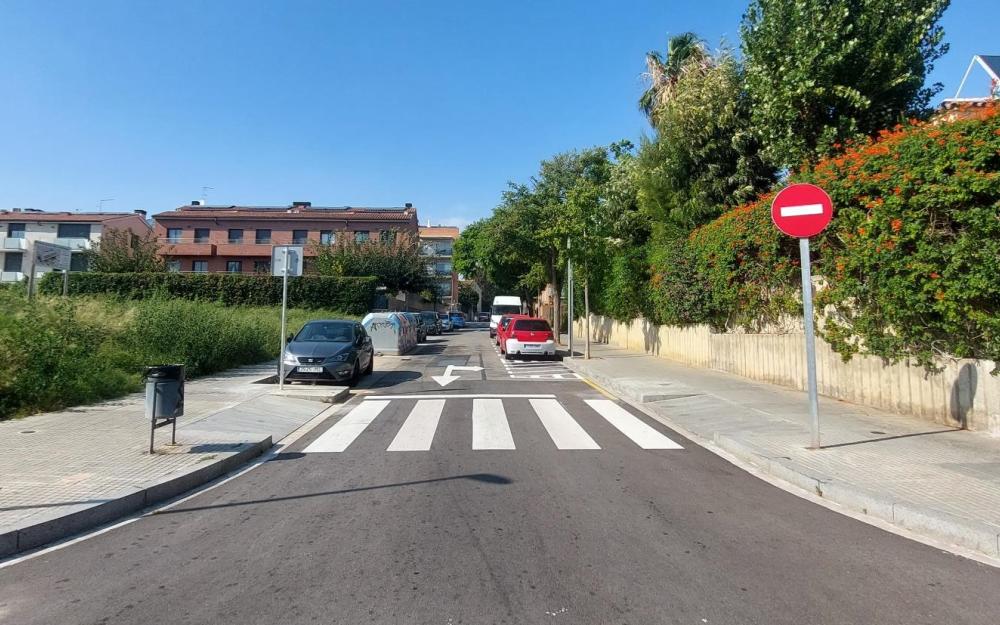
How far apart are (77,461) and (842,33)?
57.8 feet

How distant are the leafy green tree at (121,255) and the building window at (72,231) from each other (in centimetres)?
1290

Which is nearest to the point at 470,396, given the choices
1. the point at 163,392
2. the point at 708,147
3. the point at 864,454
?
the point at 163,392

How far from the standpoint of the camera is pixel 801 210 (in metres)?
7.08

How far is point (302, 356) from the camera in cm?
1358

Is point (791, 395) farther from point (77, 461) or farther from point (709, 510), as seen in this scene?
point (77, 461)

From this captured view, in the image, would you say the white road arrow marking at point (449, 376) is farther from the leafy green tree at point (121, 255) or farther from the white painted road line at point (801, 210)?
the leafy green tree at point (121, 255)

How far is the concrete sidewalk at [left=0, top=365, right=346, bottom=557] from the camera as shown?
4.84 metres

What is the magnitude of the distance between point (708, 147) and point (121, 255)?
126 ft

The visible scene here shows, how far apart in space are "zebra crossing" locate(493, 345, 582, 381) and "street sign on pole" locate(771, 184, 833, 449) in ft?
31.3

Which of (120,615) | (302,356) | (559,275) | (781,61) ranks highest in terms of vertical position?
(781,61)

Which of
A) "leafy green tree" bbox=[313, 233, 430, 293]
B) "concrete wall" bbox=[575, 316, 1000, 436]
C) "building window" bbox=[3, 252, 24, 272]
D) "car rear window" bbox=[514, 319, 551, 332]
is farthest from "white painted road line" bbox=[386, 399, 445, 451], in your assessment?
"building window" bbox=[3, 252, 24, 272]

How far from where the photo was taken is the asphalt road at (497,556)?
342 centimetres

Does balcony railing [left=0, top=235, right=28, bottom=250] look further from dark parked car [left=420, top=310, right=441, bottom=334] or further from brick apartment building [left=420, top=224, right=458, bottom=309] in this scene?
brick apartment building [left=420, top=224, right=458, bottom=309]

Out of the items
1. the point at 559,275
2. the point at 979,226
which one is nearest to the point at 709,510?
the point at 979,226
